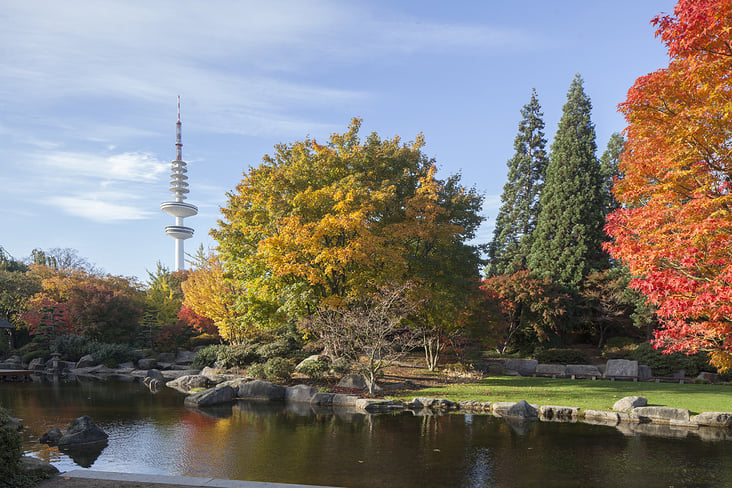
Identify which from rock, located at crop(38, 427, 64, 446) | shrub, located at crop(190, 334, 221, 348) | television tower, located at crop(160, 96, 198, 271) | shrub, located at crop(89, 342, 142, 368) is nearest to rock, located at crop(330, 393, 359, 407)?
rock, located at crop(38, 427, 64, 446)

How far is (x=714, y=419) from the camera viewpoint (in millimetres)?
12164

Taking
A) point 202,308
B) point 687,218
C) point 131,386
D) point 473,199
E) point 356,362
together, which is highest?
point 473,199

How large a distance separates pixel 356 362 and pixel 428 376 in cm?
471

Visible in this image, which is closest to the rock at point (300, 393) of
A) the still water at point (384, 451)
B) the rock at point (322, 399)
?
the rock at point (322, 399)

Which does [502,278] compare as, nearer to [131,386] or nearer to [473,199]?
[473,199]

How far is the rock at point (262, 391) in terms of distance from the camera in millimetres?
17734

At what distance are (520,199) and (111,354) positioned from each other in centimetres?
3148

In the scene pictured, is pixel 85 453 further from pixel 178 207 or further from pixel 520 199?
pixel 178 207

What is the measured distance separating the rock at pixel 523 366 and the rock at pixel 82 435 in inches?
775

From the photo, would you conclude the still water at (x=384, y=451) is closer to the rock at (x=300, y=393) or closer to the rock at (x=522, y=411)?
the rock at (x=522, y=411)

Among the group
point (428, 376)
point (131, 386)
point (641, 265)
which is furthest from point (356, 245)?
point (131, 386)

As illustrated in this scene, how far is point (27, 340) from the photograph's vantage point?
123 feet

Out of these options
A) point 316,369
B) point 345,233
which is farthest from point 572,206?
point 316,369

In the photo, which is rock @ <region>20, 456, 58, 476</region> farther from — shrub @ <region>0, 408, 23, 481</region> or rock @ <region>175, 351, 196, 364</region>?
rock @ <region>175, 351, 196, 364</region>
